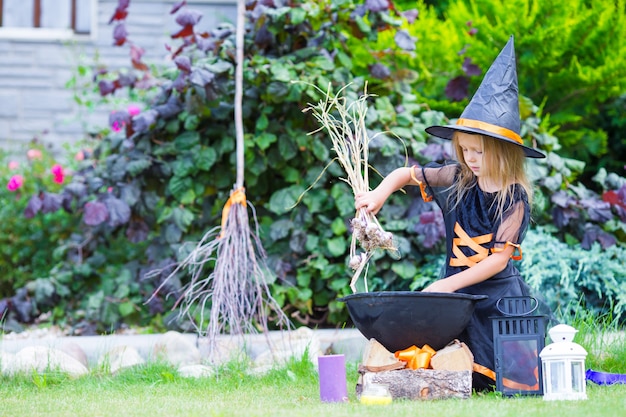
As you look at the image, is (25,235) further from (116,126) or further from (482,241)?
(482,241)

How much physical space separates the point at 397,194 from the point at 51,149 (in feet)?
10.2

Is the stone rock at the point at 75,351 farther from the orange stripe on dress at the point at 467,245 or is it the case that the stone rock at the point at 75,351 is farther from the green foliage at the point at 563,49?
the green foliage at the point at 563,49

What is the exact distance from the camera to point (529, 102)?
4535 millimetres

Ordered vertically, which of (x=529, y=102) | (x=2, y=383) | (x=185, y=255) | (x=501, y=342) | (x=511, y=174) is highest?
(x=529, y=102)

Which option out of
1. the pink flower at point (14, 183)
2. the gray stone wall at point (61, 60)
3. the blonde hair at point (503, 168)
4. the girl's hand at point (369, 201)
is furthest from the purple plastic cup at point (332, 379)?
the gray stone wall at point (61, 60)

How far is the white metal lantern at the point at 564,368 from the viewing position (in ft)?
8.34

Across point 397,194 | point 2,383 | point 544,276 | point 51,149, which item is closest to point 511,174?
point 544,276

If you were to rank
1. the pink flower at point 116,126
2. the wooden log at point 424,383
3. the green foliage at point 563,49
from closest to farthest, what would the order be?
the wooden log at point 424,383 → the pink flower at point 116,126 → the green foliage at point 563,49

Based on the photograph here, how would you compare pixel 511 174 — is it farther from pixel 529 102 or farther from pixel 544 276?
pixel 529 102

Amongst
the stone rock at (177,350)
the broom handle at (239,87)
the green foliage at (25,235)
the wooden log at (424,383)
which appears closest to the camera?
the wooden log at (424,383)

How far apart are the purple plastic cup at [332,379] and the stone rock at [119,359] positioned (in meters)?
1.14

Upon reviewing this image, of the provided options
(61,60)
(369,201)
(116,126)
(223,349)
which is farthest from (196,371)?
(61,60)

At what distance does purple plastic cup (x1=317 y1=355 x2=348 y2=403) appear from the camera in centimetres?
268

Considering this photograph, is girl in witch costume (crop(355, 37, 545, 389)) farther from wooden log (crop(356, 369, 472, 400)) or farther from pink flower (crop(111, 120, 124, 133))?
pink flower (crop(111, 120, 124, 133))
